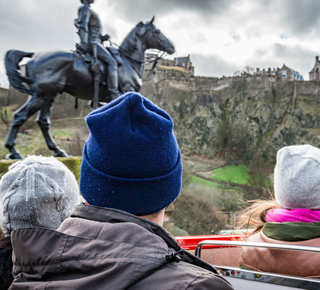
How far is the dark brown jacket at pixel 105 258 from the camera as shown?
65 cm

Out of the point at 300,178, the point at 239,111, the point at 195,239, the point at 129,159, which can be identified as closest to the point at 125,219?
the point at 129,159

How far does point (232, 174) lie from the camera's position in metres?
36.8

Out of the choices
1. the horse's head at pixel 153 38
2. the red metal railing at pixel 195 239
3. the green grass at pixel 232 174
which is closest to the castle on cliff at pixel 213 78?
the green grass at pixel 232 174

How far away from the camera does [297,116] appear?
143 ft

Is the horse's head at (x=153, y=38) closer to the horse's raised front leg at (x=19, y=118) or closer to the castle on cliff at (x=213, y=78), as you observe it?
the horse's raised front leg at (x=19, y=118)

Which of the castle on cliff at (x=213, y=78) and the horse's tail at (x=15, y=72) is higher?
the castle on cliff at (x=213, y=78)

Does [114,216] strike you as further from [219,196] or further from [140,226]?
[219,196]

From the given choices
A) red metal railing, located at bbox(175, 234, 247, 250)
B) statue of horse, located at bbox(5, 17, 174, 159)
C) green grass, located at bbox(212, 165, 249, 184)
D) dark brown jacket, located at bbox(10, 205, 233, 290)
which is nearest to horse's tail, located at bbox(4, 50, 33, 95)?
statue of horse, located at bbox(5, 17, 174, 159)

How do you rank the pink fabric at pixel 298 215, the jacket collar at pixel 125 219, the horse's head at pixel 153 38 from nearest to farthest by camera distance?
the jacket collar at pixel 125 219 → the pink fabric at pixel 298 215 → the horse's head at pixel 153 38

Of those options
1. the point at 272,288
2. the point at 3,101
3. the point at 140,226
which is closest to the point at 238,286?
the point at 272,288

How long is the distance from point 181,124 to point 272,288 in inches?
1844

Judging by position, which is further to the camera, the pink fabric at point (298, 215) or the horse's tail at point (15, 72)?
the horse's tail at point (15, 72)

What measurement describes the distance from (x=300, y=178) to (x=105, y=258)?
43.4 inches

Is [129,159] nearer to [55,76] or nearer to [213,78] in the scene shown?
[55,76]
